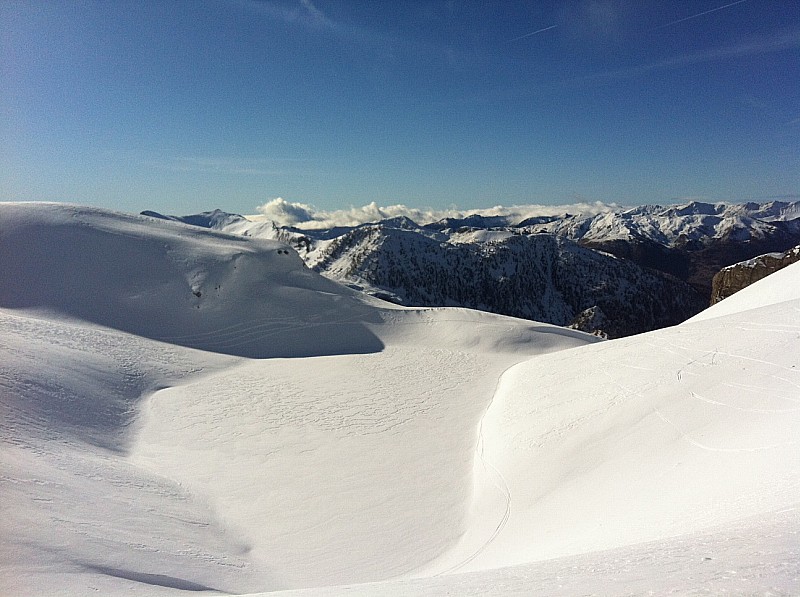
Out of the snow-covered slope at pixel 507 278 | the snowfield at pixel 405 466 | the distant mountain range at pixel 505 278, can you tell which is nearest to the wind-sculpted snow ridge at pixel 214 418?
the snowfield at pixel 405 466

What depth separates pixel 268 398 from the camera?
20406 millimetres

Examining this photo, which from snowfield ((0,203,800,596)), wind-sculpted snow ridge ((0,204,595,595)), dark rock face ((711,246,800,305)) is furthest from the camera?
dark rock face ((711,246,800,305))

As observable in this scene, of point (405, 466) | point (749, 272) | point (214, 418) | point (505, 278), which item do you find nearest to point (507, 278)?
point (505, 278)

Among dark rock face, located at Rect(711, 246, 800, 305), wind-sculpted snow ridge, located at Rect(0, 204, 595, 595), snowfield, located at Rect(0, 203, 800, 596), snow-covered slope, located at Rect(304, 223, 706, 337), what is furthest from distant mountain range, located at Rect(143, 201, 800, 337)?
snowfield, located at Rect(0, 203, 800, 596)

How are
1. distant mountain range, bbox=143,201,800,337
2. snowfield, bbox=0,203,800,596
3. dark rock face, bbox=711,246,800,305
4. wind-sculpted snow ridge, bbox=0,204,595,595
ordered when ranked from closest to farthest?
1. snowfield, bbox=0,203,800,596
2. wind-sculpted snow ridge, bbox=0,204,595,595
3. dark rock face, bbox=711,246,800,305
4. distant mountain range, bbox=143,201,800,337

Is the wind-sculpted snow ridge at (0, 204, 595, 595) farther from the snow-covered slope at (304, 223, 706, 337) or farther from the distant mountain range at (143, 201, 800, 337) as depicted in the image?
the snow-covered slope at (304, 223, 706, 337)

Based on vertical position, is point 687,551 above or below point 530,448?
above

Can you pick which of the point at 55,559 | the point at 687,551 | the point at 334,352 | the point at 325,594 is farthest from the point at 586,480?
the point at 334,352

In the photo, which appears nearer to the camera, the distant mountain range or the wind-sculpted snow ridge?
the wind-sculpted snow ridge

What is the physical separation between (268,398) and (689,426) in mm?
16386

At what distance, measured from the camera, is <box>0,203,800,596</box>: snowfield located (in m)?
6.09

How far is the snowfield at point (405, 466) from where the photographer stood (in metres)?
6.09

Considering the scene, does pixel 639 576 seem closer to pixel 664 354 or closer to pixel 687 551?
pixel 687 551

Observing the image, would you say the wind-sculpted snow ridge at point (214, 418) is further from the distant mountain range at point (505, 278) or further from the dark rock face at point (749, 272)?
the distant mountain range at point (505, 278)
